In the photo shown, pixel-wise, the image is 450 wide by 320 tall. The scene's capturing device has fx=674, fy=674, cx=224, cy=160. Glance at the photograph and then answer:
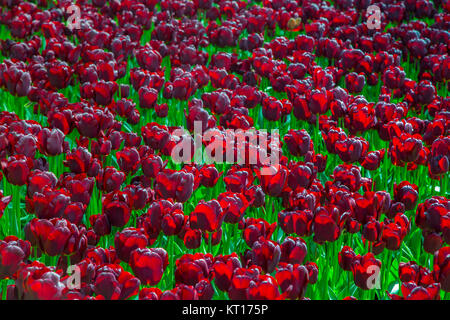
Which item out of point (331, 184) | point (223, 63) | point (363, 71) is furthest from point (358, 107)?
point (223, 63)

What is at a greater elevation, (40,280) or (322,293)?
(40,280)

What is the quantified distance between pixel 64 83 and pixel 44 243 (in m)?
2.16

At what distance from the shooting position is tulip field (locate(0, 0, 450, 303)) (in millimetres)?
2035

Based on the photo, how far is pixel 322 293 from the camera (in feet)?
7.73

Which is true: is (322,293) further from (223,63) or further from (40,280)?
(223,63)

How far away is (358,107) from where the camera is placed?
333 centimetres

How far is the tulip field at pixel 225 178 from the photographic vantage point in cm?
204

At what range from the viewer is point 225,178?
2598 mm

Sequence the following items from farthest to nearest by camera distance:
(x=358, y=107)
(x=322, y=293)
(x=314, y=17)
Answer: (x=314, y=17) < (x=358, y=107) < (x=322, y=293)

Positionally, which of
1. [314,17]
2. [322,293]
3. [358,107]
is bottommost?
[322,293]

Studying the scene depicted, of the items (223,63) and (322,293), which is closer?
(322,293)
